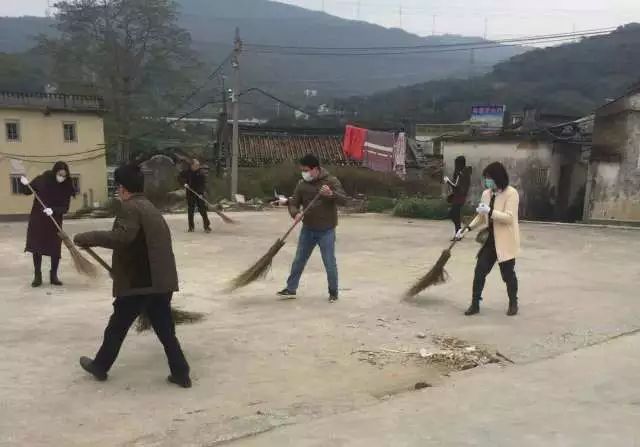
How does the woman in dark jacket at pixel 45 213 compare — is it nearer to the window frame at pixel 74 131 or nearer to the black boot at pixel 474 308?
the black boot at pixel 474 308

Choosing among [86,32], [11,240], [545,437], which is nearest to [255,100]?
[86,32]

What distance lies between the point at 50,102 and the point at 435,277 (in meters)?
28.3

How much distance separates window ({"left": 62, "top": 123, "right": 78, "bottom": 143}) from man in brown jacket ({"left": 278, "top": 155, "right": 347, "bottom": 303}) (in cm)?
2716

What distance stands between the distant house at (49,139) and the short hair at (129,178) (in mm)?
27316

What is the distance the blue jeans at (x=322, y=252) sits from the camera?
608 cm

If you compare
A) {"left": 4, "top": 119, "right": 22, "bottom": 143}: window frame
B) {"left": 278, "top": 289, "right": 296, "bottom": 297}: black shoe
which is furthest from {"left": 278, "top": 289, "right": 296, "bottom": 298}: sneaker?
{"left": 4, "top": 119, "right": 22, "bottom": 143}: window frame

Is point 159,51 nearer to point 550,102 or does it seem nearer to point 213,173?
point 213,173

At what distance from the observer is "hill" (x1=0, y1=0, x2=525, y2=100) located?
228ft

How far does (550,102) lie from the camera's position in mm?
36125

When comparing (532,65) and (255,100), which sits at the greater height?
(532,65)

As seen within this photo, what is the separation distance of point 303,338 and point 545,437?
218cm

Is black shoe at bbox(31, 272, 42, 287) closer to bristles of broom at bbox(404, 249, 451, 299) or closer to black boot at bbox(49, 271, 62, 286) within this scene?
black boot at bbox(49, 271, 62, 286)

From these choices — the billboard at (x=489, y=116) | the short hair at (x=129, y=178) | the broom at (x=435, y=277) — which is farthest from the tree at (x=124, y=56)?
the short hair at (x=129, y=178)

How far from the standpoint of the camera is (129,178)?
153 inches
